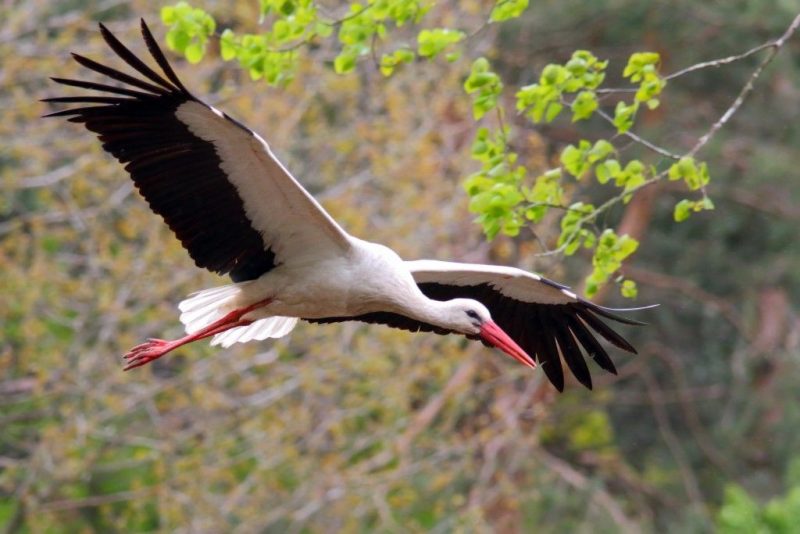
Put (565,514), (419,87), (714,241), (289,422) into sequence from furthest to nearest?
(714,241), (565,514), (419,87), (289,422)

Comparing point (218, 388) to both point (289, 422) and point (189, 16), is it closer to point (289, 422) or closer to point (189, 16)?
point (289, 422)

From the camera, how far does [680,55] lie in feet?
71.1

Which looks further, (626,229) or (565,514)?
(626,229)

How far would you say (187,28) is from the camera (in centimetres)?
800

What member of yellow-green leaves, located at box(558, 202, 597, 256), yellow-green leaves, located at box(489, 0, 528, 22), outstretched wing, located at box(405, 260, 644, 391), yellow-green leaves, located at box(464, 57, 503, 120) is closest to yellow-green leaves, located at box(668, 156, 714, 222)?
yellow-green leaves, located at box(558, 202, 597, 256)

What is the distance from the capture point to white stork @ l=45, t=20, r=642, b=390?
23.9ft

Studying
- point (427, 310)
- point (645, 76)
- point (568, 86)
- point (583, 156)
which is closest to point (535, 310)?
point (427, 310)

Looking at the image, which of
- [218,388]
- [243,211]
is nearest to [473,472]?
[218,388]

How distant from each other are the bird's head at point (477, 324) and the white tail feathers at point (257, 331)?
3.34ft

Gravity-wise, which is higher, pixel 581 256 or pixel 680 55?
pixel 680 55

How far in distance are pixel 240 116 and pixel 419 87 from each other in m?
1.99

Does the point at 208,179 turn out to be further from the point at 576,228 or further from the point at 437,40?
the point at 576,228

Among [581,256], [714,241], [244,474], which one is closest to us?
[244,474]

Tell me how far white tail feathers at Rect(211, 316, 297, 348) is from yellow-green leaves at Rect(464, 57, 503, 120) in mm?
1689
